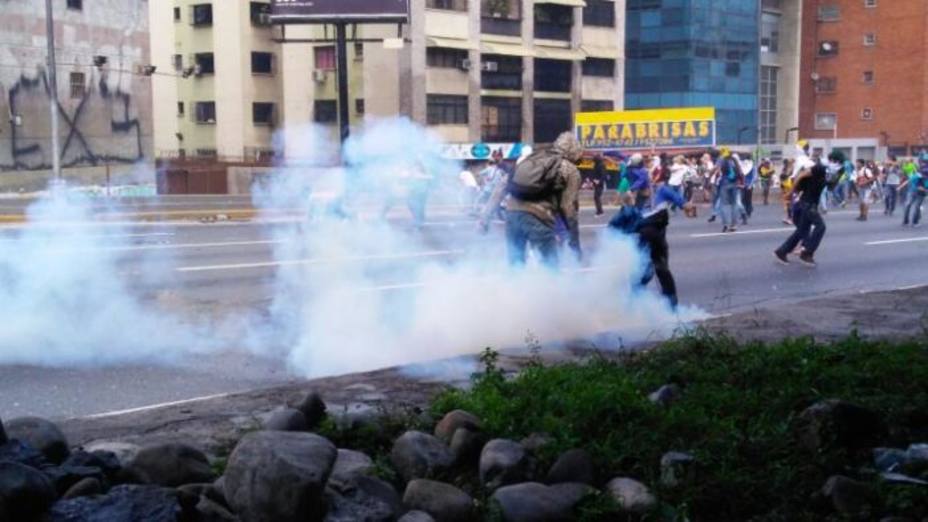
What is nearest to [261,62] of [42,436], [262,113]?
[262,113]

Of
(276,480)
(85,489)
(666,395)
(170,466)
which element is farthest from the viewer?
(666,395)

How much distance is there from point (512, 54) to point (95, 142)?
20081 mm

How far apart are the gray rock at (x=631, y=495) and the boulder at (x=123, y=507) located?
5.88ft

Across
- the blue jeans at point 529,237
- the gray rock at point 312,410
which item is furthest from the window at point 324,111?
the gray rock at point 312,410

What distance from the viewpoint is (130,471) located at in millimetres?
4609

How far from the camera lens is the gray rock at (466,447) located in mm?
4977

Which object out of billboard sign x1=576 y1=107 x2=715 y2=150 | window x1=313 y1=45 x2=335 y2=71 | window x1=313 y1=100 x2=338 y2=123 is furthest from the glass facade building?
window x1=313 y1=100 x2=338 y2=123

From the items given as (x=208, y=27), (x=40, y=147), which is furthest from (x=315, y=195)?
(x=208, y=27)

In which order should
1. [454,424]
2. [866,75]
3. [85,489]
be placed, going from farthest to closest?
1. [866,75]
2. [454,424]
3. [85,489]

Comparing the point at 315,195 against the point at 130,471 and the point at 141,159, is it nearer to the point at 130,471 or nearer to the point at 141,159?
the point at 130,471

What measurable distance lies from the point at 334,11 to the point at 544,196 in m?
18.5

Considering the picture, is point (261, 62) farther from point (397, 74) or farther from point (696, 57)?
point (696, 57)

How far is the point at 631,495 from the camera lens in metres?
4.49

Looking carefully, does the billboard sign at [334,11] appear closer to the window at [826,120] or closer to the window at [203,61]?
the window at [203,61]
